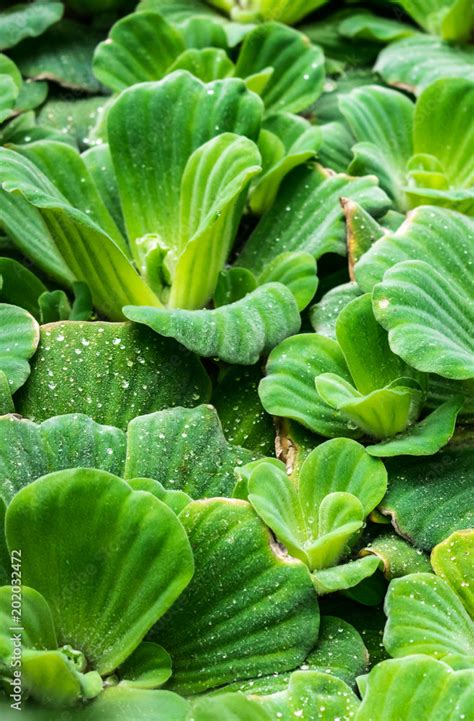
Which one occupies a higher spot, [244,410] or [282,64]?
[282,64]

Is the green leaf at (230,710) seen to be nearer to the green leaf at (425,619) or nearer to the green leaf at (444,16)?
the green leaf at (425,619)

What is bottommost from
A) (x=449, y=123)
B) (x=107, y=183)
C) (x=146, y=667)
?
(x=146, y=667)

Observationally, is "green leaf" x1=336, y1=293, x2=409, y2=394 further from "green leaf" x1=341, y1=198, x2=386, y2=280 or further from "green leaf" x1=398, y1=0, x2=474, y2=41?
"green leaf" x1=398, y1=0, x2=474, y2=41

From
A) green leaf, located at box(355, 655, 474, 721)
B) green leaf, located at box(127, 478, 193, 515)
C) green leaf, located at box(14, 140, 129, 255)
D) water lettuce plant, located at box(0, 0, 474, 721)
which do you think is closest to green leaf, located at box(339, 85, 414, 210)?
water lettuce plant, located at box(0, 0, 474, 721)

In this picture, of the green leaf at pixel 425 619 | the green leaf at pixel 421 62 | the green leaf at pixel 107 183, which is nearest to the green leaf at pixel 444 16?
the green leaf at pixel 421 62

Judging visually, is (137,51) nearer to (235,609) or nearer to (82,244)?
(82,244)

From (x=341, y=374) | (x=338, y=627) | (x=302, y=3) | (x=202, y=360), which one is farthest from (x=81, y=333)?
(x=302, y=3)

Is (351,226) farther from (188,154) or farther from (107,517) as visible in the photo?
(107,517)

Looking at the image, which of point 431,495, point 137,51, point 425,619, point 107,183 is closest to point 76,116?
point 137,51
